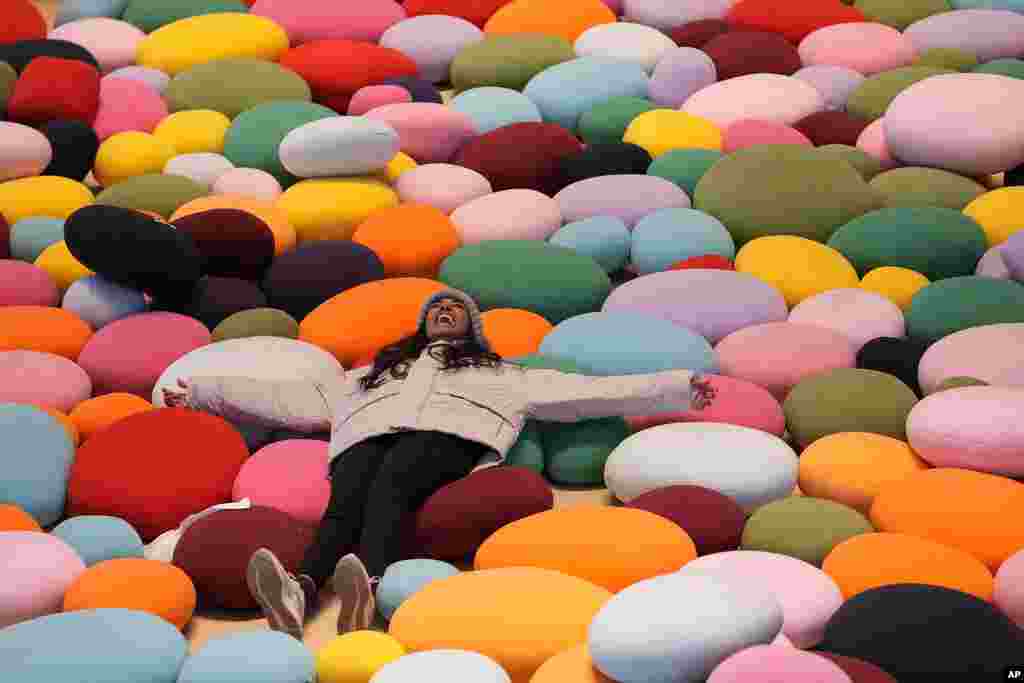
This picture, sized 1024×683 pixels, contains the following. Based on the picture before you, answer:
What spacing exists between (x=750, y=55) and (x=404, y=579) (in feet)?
9.11

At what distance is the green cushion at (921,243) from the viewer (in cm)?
442

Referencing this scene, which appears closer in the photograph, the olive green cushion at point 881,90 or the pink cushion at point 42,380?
the pink cushion at point 42,380

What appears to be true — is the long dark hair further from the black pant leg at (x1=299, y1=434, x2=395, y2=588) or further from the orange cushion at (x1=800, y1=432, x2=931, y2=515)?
the orange cushion at (x1=800, y1=432, x2=931, y2=515)

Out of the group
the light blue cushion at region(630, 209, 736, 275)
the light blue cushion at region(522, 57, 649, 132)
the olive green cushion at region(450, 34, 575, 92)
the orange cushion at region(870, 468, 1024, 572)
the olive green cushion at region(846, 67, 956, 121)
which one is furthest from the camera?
the olive green cushion at region(450, 34, 575, 92)

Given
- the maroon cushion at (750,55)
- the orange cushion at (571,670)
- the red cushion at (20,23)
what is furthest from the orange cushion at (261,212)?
the orange cushion at (571,670)

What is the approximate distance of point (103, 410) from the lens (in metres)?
3.77

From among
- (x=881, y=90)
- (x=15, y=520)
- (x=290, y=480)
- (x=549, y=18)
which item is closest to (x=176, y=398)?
(x=290, y=480)

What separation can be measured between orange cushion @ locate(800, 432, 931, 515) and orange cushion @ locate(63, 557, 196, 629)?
110 cm

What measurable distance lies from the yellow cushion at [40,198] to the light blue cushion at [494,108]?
1040mm

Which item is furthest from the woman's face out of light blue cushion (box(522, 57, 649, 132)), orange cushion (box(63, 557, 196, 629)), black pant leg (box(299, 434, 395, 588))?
light blue cushion (box(522, 57, 649, 132))

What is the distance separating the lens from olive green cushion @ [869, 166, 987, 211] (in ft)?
15.4

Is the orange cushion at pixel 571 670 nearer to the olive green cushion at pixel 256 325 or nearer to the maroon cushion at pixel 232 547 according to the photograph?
the maroon cushion at pixel 232 547

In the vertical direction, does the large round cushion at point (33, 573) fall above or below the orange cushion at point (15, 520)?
above

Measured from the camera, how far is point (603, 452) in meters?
3.63
